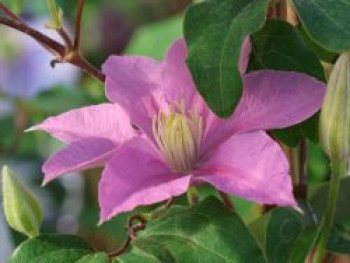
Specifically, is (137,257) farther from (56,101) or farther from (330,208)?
(56,101)

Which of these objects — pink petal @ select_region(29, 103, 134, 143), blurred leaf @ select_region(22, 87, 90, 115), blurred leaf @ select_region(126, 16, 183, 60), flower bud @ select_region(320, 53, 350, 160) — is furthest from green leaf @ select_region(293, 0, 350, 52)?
blurred leaf @ select_region(126, 16, 183, 60)

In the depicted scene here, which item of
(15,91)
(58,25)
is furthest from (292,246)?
(15,91)

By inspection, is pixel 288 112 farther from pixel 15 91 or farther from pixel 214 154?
pixel 15 91

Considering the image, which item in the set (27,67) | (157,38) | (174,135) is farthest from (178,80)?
(27,67)

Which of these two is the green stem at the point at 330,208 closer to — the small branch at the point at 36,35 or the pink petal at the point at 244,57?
the pink petal at the point at 244,57

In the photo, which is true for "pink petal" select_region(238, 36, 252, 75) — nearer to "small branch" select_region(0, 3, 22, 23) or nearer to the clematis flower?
the clematis flower

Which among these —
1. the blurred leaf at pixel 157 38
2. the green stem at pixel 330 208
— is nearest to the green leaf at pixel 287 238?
the green stem at pixel 330 208
